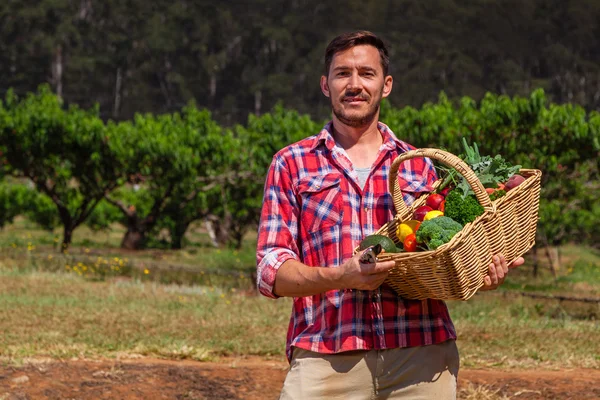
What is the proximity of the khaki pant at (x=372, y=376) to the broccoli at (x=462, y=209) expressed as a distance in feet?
1.76

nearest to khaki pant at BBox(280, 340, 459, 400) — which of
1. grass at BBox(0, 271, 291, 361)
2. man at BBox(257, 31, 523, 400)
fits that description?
man at BBox(257, 31, 523, 400)

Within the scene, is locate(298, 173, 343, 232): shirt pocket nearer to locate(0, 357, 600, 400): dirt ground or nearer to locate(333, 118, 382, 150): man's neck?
locate(333, 118, 382, 150): man's neck

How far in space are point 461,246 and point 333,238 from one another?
557 mm

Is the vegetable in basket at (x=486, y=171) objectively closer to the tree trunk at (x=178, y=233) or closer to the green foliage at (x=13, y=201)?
the tree trunk at (x=178, y=233)

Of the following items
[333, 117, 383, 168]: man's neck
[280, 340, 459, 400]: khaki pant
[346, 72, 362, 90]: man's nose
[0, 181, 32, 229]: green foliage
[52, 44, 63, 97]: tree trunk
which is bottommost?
[0, 181, 32, 229]: green foliage

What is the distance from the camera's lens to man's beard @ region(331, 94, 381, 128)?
364 cm

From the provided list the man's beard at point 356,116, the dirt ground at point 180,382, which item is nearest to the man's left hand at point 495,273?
the man's beard at point 356,116

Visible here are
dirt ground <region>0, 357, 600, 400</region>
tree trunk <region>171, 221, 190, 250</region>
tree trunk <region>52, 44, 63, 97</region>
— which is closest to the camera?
dirt ground <region>0, 357, 600, 400</region>

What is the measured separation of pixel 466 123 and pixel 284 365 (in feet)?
36.8

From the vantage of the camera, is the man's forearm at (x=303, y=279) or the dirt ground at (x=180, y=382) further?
the dirt ground at (x=180, y=382)

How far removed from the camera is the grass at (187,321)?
8.95 m

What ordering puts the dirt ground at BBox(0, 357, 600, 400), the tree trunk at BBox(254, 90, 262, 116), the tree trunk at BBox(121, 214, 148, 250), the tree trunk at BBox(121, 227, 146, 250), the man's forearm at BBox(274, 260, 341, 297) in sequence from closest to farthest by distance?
the man's forearm at BBox(274, 260, 341, 297) → the dirt ground at BBox(0, 357, 600, 400) → the tree trunk at BBox(121, 214, 148, 250) → the tree trunk at BBox(121, 227, 146, 250) → the tree trunk at BBox(254, 90, 262, 116)

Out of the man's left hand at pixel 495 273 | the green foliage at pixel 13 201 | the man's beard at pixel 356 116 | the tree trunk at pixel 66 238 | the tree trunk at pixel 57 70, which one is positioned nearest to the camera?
the man's left hand at pixel 495 273

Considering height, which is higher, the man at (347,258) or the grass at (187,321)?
the man at (347,258)
